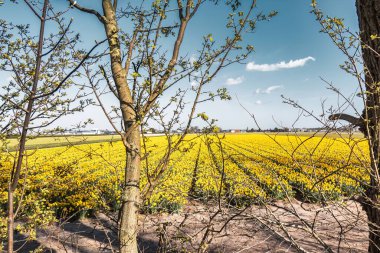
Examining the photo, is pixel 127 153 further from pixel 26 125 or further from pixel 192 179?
pixel 192 179

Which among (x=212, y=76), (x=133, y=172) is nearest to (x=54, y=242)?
(x=133, y=172)

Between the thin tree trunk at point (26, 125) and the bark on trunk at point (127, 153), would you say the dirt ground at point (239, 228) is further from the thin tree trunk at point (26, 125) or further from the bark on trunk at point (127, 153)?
the thin tree trunk at point (26, 125)

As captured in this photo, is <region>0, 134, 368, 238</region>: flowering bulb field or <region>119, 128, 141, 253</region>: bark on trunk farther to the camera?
<region>119, 128, 141, 253</region>: bark on trunk

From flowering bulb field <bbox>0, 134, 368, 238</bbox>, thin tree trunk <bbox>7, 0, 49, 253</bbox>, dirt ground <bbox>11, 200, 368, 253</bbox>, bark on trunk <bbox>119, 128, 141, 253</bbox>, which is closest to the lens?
thin tree trunk <bbox>7, 0, 49, 253</bbox>

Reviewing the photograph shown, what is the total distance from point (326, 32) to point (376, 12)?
81 centimetres

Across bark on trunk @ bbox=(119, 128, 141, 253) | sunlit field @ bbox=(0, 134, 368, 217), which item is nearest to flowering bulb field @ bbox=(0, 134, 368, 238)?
sunlit field @ bbox=(0, 134, 368, 217)

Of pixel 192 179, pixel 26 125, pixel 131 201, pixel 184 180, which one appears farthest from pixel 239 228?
pixel 192 179

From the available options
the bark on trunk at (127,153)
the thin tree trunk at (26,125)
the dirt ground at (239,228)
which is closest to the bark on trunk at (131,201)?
the bark on trunk at (127,153)

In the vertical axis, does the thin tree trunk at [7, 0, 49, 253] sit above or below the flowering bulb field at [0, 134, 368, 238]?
above

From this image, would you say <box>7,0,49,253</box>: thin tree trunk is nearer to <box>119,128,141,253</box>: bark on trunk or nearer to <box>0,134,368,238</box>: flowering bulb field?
<box>0,134,368,238</box>: flowering bulb field

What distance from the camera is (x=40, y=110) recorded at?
274 cm

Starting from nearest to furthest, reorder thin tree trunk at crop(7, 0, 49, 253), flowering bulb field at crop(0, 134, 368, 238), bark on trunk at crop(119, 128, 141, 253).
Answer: thin tree trunk at crop(7, 0, 49, 253), flowering bulb field at crop(0, 134, 368, 238), bark on trunk at crop(119, 128, 141, 253)

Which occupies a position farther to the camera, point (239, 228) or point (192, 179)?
point (192, 179)

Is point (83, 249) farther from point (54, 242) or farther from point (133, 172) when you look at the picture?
point (133, 172)
